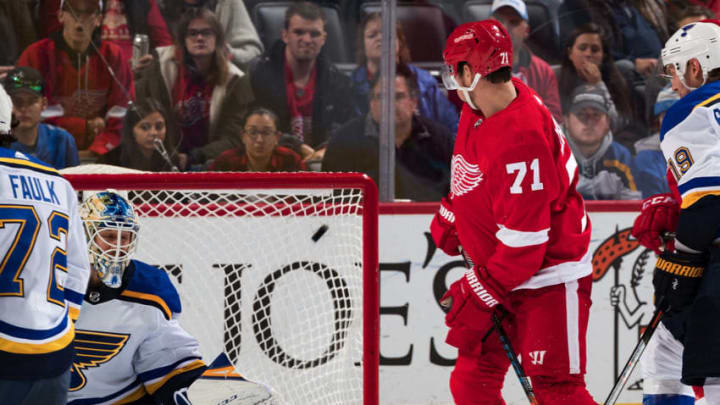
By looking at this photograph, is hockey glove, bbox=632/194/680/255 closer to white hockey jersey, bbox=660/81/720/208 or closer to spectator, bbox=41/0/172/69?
white hockey jersey, bbox=660/81/720/208

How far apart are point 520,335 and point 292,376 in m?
0.77

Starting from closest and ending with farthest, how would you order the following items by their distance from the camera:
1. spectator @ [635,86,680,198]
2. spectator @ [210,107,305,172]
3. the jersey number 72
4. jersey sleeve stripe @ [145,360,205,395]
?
the jersey number 72
jersey sleeve stripe @ [145,360,205,395]
spectator @ [210,107,305,172]
spectator @ [635,86,680,198]

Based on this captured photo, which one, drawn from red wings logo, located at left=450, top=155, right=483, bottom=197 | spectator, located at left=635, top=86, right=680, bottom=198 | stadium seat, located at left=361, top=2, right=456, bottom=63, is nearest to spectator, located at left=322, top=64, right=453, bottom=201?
stadium seat, located at left=361, top=2, right=456, bottom=63

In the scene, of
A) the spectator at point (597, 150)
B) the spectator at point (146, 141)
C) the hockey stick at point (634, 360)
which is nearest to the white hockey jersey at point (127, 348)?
the hockey stick at point (634, 360)

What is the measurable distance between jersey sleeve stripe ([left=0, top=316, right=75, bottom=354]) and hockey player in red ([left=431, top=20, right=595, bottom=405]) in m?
1.02

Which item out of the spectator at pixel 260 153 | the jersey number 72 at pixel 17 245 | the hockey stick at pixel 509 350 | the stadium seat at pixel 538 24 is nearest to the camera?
the jersey number 72 at pixel 17 245

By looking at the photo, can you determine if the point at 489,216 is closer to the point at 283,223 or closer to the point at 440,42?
the point at 283,223

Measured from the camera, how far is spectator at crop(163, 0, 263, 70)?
13.0 feet

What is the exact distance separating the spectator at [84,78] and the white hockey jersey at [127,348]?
1632 millimetres

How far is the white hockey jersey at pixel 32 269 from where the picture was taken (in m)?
1.95

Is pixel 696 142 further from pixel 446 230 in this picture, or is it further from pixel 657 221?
pixel 446 230

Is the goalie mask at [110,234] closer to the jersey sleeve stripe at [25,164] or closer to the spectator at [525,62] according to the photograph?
the jersey sleeve stripe at [25,164]

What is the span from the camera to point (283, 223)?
2.98 metres

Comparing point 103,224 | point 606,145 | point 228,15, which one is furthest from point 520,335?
point 228,15
